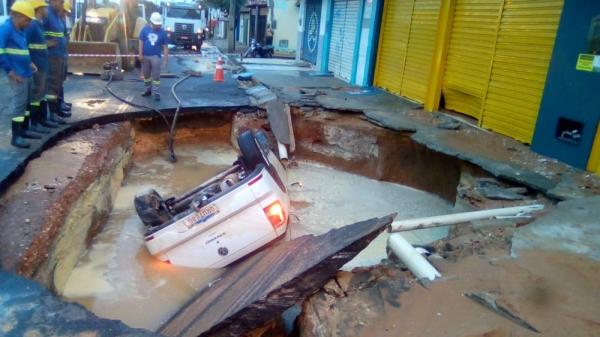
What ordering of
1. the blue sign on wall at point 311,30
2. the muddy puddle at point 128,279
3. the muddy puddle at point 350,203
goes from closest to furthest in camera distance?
the muddy puddle at point 128,279
the muddy puddle at point 350,203
the blue sign on wall at point 311,30

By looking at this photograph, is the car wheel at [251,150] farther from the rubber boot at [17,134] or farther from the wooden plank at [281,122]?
the wooden plank at [281,122]

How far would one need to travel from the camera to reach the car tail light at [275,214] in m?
4.71

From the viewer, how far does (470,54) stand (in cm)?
791

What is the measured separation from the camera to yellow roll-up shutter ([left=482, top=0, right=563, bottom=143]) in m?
6.32

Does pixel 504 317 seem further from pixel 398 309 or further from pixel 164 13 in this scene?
pixel 164 13

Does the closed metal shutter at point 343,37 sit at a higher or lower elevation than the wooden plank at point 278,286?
higher

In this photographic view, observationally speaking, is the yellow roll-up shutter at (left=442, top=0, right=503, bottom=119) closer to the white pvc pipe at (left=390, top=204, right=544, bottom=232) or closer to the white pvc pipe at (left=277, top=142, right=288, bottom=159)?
the white pvc pipe at (left=277, top=142, right=288, bottom=159)

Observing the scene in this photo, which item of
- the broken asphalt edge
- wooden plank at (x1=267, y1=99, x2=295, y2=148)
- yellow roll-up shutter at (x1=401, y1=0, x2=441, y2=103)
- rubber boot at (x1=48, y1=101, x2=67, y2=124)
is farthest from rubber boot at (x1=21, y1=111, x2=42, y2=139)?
yellow roll-up shutter at (x1=401, y1=0, x2=441, y2=103)

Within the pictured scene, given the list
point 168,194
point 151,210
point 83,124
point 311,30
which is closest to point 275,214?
point 151,210

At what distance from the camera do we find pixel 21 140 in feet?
17.1

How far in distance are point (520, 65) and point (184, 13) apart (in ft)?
61.3

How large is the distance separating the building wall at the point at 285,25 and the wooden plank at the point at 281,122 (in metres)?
14.2

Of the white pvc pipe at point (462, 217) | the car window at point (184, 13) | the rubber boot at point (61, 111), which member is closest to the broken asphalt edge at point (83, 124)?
the rubber boot at point (61, 111)

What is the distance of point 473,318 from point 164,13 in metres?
22.7
